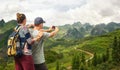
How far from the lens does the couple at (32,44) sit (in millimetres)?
11367

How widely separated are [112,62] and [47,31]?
124m

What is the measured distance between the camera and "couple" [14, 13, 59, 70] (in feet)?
37.3

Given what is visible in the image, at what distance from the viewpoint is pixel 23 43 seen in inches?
447

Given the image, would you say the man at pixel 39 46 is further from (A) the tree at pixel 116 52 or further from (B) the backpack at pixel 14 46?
(A) the tree at pixel 116 52

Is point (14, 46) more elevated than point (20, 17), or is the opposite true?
point (20, 17)

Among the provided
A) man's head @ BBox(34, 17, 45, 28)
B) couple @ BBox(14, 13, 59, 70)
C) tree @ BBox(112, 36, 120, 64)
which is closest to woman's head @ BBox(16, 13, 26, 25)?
couple @ BBox(14, 13, 59, 70)

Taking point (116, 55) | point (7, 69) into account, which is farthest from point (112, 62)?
point (7, 69)

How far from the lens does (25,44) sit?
11.3 meters

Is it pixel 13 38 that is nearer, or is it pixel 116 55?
pixel 13 38

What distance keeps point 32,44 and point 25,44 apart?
373 mm

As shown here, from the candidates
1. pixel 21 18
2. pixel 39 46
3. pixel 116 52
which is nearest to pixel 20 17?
pixel 21 18

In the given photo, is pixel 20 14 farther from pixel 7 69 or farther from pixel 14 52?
pixel 7 69

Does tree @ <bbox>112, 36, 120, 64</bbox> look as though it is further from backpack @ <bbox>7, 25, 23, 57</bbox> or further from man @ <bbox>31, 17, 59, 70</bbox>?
backpack @ <bbox>7, 25, 23, 57</bbox>

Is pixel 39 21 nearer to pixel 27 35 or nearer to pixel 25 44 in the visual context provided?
pixel 27 35
